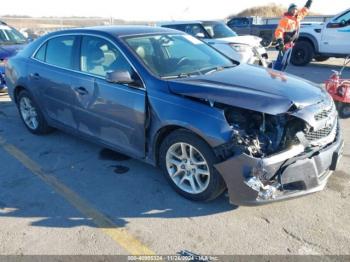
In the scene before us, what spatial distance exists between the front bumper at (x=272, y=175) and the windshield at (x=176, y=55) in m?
1.29

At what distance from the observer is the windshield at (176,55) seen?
3957mm

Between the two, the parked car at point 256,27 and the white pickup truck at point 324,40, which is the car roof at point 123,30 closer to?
the white pickup truck at point 324,40

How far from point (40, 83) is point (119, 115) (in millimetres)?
1835

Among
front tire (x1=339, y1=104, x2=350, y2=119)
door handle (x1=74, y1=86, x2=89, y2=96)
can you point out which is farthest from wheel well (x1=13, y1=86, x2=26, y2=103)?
A: front tire (x1=339, y1=104, x2=350, y2=119)

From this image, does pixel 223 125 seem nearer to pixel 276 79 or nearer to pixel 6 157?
pixel 276 79

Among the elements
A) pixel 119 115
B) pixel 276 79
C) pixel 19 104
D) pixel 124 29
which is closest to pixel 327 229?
pixel 276 79

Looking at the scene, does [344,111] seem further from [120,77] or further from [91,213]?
[91,213]

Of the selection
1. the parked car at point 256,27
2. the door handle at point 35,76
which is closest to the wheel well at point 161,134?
the door handle at point 35,76

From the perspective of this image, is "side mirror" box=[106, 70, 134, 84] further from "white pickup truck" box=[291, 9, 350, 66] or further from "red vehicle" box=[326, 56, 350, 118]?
"white pickup truck" box=[291, 9, 350, 66]

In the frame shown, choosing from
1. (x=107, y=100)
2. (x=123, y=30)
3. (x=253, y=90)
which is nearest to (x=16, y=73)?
(x=123, y=30)

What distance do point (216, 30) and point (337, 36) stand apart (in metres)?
4.16

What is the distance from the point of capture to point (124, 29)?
4527 mm

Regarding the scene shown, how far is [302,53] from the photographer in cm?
1262

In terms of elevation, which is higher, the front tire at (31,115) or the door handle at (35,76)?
the door handle at (35,76)
